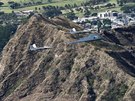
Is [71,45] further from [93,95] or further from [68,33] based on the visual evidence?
[93,95]

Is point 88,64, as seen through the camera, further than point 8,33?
No

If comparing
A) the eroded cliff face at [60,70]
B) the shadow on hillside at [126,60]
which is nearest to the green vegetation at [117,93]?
the eroded cliff face at [60,70]

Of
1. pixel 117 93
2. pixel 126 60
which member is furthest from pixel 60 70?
pixel 117 93

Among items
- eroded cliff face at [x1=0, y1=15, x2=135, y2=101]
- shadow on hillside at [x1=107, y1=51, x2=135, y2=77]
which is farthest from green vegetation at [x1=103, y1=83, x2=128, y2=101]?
shadow on hillside at [x1=107, y1=51, x2=135, y2=77]

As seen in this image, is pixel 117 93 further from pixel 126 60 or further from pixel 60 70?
pixel 60 70

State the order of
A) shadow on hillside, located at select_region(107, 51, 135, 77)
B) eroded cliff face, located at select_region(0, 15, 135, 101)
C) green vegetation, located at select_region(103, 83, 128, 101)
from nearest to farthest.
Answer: green vegetation, located at select_region(103, 83, 128, 101), eroded cliff face, located at select_region(0, 15, 135, 101), shadow on hillside, located at select_region(107, 51, 135, 77)

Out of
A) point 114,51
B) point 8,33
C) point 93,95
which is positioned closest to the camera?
point 93,95

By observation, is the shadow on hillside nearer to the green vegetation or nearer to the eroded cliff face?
the eroded cliff face

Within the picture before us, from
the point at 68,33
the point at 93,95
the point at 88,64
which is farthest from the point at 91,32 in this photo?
the point at 93,95
